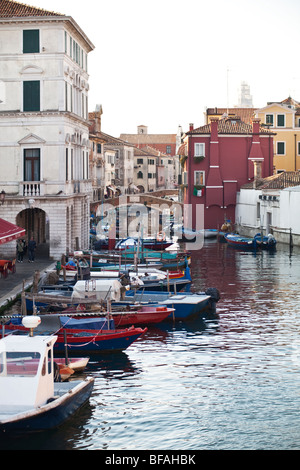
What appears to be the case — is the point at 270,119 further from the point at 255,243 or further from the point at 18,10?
the point at 18,10

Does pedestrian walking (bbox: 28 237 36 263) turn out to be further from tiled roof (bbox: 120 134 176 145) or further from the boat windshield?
tiled roof (bbox: 120 134 176 145)

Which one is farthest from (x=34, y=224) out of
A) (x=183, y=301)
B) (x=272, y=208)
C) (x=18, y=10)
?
(x=183, y=301)

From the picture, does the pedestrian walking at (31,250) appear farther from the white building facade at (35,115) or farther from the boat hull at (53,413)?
the boat hull at (53,413)

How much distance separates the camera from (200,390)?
61.0 ft

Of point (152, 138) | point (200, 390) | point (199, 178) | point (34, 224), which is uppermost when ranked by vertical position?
point (152, 138)

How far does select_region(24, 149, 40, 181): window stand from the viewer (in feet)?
131

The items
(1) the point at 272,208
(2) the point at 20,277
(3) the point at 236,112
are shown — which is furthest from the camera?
(3) the point at 236,112

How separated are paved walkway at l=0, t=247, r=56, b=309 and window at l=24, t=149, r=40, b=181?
4.48 metres

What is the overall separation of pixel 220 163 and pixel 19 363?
51.0 m

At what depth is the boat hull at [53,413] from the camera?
14.6m

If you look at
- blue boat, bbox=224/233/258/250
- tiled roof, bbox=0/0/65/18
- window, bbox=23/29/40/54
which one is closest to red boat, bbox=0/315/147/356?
window, bbox=23/29/40/54

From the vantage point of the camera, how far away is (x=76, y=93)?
44.3m

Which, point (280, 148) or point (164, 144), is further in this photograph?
point (164, 144)

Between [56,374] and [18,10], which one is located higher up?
[18,10]
